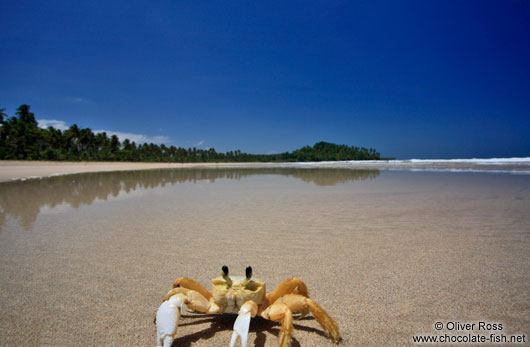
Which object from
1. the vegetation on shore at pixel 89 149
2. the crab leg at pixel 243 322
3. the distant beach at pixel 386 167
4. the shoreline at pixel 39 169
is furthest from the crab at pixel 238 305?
the vegetation on shore at pixel 89 149

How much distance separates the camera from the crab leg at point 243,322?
204 centimetres

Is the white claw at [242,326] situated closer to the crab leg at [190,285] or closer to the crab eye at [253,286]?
the crab eye at [253,286]

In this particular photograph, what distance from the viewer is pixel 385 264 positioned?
162 inches

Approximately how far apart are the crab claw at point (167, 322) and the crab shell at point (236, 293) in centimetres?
35

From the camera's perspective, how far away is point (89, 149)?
291ft

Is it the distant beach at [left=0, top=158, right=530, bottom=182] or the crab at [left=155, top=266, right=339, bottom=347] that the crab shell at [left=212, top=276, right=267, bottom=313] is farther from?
the distant beach at [left=0, top=158, right=530, bottom=182]

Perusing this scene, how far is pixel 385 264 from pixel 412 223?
2881mm

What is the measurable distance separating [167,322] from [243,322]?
634mm

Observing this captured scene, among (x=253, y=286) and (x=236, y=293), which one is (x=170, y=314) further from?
(x=253, y=286)

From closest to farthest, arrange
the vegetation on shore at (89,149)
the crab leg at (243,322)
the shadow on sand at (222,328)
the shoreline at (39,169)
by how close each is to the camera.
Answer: the crab leg at (243,322) < the shadow on sand at (222,328) < the shoreline at (39,169) < the vegetation on shore at (89,149)

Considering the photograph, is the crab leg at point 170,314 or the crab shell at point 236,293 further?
the crab shell at point 236,293

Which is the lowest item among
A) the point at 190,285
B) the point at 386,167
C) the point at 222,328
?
the point at 222,328

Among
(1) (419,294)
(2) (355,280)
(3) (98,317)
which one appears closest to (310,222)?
(2) (355,280)

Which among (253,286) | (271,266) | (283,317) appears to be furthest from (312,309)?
(271,266)
